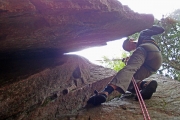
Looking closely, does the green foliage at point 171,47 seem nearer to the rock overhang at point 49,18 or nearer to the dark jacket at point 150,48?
the dark jacket at point 150,48

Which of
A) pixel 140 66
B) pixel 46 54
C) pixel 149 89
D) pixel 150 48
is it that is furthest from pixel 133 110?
pixel 46 54

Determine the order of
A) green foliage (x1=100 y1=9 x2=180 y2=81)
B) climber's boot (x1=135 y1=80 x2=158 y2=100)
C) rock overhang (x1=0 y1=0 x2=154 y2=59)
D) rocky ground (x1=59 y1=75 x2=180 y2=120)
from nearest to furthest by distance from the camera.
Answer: rock overhang (x1=0 y1=0 x2=154 y2=59), rocky ground (x1=59 y1=75 x2=180 y2=120), climber's boot (x1=135 y1=80 x2=158 y2=100), green foliage (x1=100 y1=9 x2=180 y2=81)

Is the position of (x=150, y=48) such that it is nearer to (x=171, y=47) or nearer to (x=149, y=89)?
(x=149, y=89)

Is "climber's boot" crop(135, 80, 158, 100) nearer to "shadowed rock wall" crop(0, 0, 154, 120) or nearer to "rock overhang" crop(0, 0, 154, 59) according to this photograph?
"shadowed rock wall" crop(0, 0, 154, 120)

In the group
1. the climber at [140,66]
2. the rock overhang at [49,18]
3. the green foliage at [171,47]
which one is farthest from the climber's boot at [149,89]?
the green foliage at [171,47]

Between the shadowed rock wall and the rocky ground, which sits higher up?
the shadowed rock wall

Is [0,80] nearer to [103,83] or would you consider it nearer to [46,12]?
[46,12]

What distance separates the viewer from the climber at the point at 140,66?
407 centimetres

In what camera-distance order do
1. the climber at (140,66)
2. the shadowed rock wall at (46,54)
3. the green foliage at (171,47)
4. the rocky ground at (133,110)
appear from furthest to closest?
the green foliage at (171,47)
the climber at (140,66)
the rocky ground at (133,110)
the shadowed rock wall at (46,54)

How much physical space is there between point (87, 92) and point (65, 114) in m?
0.93

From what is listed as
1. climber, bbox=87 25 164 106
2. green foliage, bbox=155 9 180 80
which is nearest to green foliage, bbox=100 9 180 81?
green foliage, bbox=155 9 180 80

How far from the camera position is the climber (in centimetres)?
407

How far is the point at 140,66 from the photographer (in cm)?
457

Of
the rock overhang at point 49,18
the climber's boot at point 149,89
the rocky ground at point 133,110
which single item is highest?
the rock overhang at point 49,18
